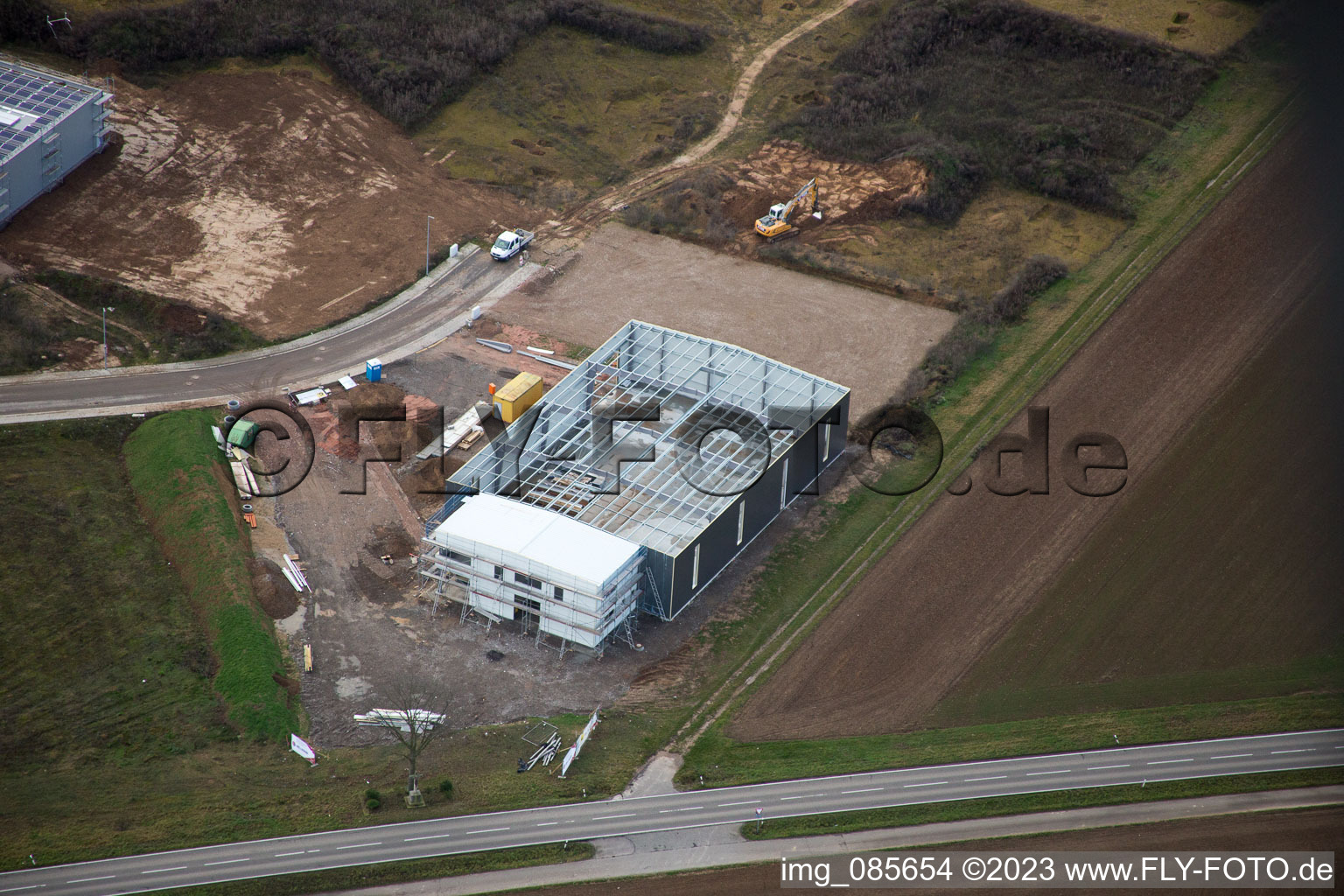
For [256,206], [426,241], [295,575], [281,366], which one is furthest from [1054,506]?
[256,206]

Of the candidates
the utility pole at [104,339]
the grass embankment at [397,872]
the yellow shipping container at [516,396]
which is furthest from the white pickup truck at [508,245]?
the grass embankment at [397,872]

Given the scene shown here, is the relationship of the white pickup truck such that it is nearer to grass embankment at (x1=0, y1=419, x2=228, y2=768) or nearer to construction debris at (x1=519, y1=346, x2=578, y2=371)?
construction debris at (x1=519, y1=346, x2=578, y2=371)

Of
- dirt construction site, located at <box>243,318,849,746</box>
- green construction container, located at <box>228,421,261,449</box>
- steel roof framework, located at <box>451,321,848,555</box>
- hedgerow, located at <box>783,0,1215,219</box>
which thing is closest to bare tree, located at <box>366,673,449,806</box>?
dirt construction site, located at <box>243,318,849,746</box>

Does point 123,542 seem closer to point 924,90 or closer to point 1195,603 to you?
point 1195,603

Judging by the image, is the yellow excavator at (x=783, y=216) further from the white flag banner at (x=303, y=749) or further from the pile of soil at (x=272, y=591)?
the white flag banner at (x=303, y=749)

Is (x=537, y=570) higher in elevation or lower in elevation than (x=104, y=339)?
lower

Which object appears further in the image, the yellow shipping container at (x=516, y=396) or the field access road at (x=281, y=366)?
the field access road at (x=281, y=366)

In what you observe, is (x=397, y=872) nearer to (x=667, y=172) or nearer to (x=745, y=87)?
(x=667, y=172)
